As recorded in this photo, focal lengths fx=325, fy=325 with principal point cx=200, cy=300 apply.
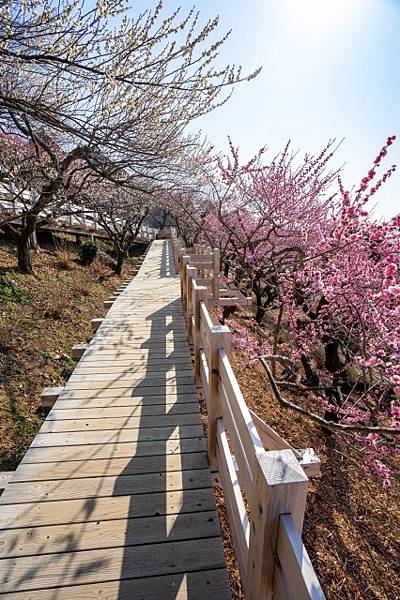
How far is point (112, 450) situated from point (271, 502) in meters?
1.92

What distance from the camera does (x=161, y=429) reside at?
2941 mm

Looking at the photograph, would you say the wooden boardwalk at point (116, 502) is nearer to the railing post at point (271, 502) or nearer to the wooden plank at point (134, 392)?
the wooden plank at point (134, 392)

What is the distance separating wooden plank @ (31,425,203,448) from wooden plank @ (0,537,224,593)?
0.94 meters

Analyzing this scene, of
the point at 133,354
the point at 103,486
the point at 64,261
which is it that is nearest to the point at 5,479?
the point at 103,486

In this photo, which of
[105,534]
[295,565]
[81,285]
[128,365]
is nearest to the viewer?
[295,565]

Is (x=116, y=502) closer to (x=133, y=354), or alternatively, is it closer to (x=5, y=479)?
(x=5, y=479)

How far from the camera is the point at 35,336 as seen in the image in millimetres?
5836

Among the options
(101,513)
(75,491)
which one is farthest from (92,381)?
(101,513)

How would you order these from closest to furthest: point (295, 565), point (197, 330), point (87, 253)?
point (295, 565) → point (197, 330) → point (87, 253)

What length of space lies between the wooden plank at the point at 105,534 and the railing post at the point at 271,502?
0.82m

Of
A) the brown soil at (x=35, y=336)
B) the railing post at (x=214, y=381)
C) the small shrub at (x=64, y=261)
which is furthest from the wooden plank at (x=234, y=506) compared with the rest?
the small shrub at (x=64, y=261)

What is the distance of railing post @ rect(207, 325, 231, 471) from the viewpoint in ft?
7.95

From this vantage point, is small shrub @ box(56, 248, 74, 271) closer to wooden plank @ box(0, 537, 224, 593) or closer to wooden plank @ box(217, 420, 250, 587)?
wooden plank @ box(217, 420, 250, 587)

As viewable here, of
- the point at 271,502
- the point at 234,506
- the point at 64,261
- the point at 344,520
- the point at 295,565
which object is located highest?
the point at 271,502
